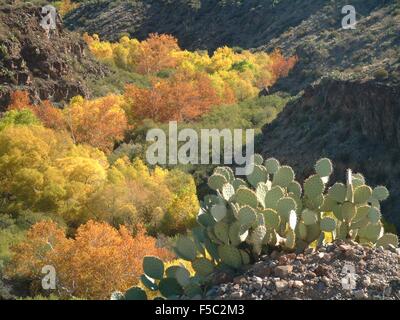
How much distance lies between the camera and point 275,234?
9844 mm

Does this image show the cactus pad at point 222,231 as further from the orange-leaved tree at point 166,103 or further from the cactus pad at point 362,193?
the orange-leaved tree at point 166,103

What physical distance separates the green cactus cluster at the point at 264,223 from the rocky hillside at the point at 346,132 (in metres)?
14.7

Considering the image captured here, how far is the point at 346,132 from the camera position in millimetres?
31312

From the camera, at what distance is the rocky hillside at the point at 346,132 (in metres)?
27.9

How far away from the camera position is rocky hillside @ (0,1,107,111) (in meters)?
39.3

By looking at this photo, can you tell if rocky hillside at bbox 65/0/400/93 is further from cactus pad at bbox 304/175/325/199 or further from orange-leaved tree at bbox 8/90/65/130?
cactus pad at bbox 304/175/325/199

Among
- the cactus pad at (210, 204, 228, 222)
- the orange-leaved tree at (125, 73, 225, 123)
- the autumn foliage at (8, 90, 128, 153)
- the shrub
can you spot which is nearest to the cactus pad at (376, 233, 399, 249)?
the cactus pad at (210, 204, 228, 222)

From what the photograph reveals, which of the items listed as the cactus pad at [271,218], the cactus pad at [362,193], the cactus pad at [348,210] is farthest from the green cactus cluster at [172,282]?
the cactus pad at [362,193]

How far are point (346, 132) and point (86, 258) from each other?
656 inches

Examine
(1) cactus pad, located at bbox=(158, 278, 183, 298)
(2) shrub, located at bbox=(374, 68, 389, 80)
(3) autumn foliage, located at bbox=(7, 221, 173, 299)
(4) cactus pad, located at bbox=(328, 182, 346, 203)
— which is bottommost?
(3) autumn foliage, located at bbox=(7, 221, 173, 299)

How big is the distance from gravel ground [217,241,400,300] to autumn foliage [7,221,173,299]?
930 cm

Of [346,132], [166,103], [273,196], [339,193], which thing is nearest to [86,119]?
[166,103]
